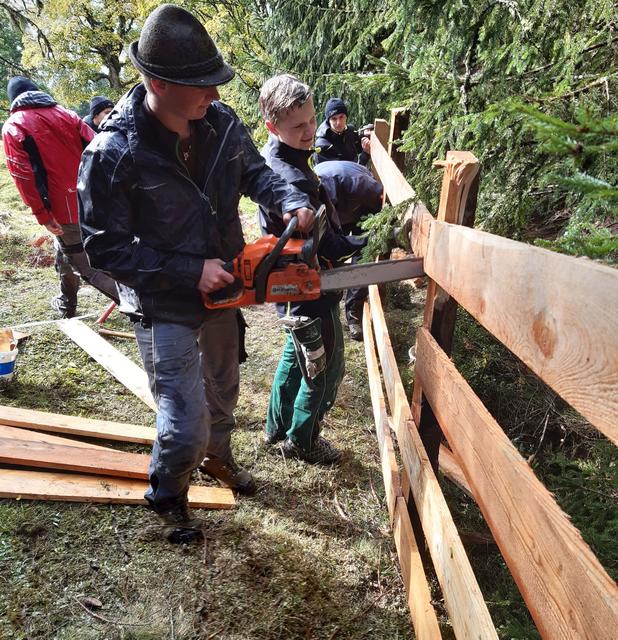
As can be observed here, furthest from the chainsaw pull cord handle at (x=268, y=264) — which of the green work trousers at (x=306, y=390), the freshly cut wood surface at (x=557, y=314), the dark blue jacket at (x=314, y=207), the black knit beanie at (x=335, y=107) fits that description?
the black knit beanie at (x=335, y=107)

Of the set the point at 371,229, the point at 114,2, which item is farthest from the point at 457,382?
the point at 114,2

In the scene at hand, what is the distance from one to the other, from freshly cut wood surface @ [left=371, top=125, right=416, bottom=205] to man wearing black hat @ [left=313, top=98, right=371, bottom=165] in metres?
1.59

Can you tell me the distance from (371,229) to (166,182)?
1.07 m

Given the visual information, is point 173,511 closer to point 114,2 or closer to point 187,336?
point 187,336

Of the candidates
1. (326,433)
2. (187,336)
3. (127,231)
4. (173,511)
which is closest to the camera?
(127,231)

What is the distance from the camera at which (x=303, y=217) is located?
2404 millimetres

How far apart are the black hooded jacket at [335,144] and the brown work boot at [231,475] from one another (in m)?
4.56

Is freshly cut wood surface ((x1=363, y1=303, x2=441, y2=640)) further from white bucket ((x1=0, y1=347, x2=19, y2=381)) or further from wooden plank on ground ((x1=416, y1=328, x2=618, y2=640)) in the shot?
white bucket ((x1=0, y1=347, x2=19, y2=381))

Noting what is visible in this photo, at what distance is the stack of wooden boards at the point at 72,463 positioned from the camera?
2875 millimetres

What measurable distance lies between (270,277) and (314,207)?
2.20ft

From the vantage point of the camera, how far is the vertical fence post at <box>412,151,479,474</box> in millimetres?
1969

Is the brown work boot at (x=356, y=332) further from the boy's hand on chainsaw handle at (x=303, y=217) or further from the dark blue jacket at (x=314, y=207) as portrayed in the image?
the boy's hand on chainsaw handle at (x=303, y=217)

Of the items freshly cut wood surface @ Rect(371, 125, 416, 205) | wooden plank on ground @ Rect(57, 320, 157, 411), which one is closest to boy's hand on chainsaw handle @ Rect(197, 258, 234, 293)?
freshly cut wood surface @ Rect(371, 125, 416, 205)

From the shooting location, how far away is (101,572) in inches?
97.0
